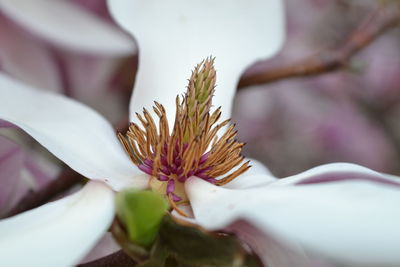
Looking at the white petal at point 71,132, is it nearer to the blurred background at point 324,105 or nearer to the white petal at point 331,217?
the white petal at point 331,217

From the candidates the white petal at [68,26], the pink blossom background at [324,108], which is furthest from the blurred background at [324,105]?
the white petal at [68,26]

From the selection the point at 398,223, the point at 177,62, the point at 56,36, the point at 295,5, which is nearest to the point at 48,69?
the point at 56,36

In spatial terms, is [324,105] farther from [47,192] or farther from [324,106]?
[47,192]

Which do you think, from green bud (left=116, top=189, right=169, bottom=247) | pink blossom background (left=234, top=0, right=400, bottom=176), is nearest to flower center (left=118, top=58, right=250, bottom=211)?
green bud (left=116, top=189, right=169, bottom=247)

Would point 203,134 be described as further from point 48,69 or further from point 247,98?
point 247,98

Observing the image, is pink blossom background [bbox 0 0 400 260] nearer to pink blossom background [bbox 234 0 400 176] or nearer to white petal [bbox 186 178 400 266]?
pink blossom background [bbox 234 0 400 176]

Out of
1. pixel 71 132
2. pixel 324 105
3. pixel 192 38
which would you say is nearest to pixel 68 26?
pixel 192 38
